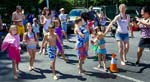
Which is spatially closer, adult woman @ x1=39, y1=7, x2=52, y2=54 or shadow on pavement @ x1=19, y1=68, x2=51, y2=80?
shadow on pavement @ x1=19, y1=68, x2=51, y2=80

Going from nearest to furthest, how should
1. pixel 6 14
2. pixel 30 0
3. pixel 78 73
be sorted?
pixel 78 73
pixel 6 14
pixel 30 0

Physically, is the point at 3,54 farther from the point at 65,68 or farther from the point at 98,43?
the point at 98,43

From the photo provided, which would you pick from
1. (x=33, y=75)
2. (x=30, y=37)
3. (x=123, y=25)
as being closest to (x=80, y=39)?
(x=30, y=37)

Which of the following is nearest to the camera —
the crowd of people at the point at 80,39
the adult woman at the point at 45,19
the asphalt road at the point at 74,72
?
the asphalt road at the point at 74,72

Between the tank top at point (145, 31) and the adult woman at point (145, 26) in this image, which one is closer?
the adult woman at point (145, 26)

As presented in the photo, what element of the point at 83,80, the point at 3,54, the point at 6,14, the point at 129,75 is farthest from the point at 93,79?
the point at 6,14

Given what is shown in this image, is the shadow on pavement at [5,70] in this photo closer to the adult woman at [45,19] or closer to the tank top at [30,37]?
the tank top at [30,37]

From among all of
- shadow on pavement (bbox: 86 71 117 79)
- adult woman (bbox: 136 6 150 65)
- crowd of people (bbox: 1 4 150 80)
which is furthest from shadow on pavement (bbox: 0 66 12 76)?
adult woman (bbox: 136 6 150 65)

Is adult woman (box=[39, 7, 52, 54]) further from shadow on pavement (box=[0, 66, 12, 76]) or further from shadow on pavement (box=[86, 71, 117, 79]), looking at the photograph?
shadow on pavement (box=[86, 71, 117, 79])

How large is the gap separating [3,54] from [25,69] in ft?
12.9

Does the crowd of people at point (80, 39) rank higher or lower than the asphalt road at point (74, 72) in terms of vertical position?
higher

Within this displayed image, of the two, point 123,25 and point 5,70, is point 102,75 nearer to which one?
point 123,25

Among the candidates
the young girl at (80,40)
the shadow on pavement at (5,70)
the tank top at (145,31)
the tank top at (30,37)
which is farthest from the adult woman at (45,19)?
the tank top at (145,31)

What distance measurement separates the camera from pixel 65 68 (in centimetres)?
1153
